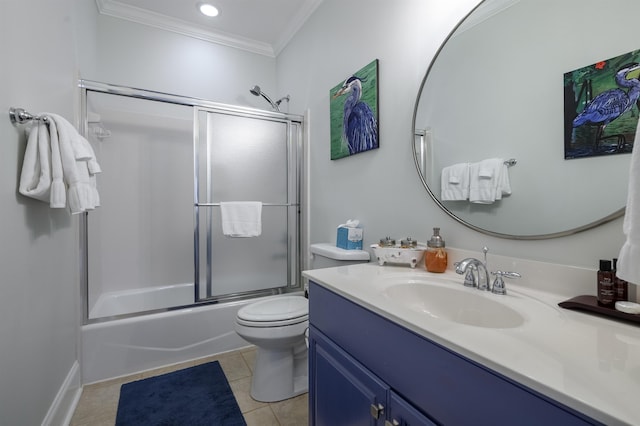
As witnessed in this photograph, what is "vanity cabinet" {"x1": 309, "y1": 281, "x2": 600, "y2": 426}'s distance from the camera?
505mm

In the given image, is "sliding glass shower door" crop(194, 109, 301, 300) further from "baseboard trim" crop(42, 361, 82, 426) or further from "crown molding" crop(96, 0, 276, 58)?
"crown molding" crop(96, 0, 276, 58)

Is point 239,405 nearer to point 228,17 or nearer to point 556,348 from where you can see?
point 556,348

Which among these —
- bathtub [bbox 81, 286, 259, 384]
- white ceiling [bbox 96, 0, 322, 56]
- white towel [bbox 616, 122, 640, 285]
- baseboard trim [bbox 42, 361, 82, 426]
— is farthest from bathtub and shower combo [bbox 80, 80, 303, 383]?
white towel [bbox 616, 122, 640, 285]

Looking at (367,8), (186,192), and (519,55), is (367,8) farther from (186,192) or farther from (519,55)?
(186,192)

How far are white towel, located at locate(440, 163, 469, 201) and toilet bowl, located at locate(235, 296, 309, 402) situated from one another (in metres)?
→ 0.96

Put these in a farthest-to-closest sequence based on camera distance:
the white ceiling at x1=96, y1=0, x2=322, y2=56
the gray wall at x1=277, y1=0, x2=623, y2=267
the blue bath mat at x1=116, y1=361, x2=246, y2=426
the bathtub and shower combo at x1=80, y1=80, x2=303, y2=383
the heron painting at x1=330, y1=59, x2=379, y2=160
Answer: the white ceiling at x1=96, y1=0, x2=322, y2=56 < the bathtub and shower combo at x1=80, y1=80, x2=303, y2=383 < the heron painting at x1=330, y1=59, x2=379, y2=160 < the blue bath mat at x1=116, y1=361, x2=246, y2=426 < the gray wall at x1=277, y1=0, x2=623, y2=267

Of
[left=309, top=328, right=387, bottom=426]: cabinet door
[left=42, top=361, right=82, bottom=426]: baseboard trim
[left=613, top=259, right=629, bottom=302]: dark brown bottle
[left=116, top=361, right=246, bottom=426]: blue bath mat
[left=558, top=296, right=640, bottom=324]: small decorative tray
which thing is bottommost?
[left=116, top=361, right=246, bottom=426]: blue bath mat

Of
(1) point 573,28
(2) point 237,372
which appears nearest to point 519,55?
(1) point 573,28

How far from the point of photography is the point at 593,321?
0.69 m

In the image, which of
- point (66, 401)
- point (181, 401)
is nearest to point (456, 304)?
point (181, 401)

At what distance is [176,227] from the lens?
105 inches

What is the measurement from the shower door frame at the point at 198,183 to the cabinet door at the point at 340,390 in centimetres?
126

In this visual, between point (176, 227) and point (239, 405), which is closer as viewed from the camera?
point (239, 405)

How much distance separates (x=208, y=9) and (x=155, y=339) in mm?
2446
